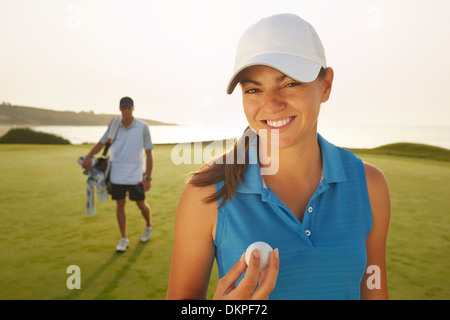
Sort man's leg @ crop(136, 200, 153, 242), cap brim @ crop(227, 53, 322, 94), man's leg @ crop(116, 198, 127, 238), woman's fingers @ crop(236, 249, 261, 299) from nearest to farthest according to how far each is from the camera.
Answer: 1. woman's fingers @ crop(236, 249, 261, 299)
2. cap brim @ crop(227, 53, 322, 94)
3. man's leg @ crop(116, 198, 127, 238)
4. man's leg @ crop(136, 200, 153, 242)

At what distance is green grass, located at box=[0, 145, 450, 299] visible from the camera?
4.00 meters

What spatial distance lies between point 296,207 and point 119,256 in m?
3.89

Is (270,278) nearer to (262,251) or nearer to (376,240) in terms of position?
(262,251)

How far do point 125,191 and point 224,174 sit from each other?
13.1 ft

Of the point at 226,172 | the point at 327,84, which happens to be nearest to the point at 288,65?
the point at 327,84

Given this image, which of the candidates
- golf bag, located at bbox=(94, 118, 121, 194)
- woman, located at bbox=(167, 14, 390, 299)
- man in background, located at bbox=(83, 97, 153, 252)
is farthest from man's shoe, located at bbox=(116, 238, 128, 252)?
woman, located at bbox=(167, 14, 390, 299)

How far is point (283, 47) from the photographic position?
1.50m

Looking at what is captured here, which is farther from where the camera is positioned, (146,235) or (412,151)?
(412,151)

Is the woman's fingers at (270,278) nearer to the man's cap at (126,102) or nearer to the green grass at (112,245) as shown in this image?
the green grass at (112,245)

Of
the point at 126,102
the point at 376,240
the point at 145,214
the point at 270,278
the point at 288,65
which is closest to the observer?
the point at 270,278

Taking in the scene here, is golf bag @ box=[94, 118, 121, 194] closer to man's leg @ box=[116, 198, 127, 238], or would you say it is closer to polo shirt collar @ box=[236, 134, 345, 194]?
man's leg @ box=[116, 198, 127, 238]

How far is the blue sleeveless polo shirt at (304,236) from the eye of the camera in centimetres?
146

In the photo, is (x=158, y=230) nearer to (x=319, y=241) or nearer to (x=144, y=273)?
(x=144, y=273)

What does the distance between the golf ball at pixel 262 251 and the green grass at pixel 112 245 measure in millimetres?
602
